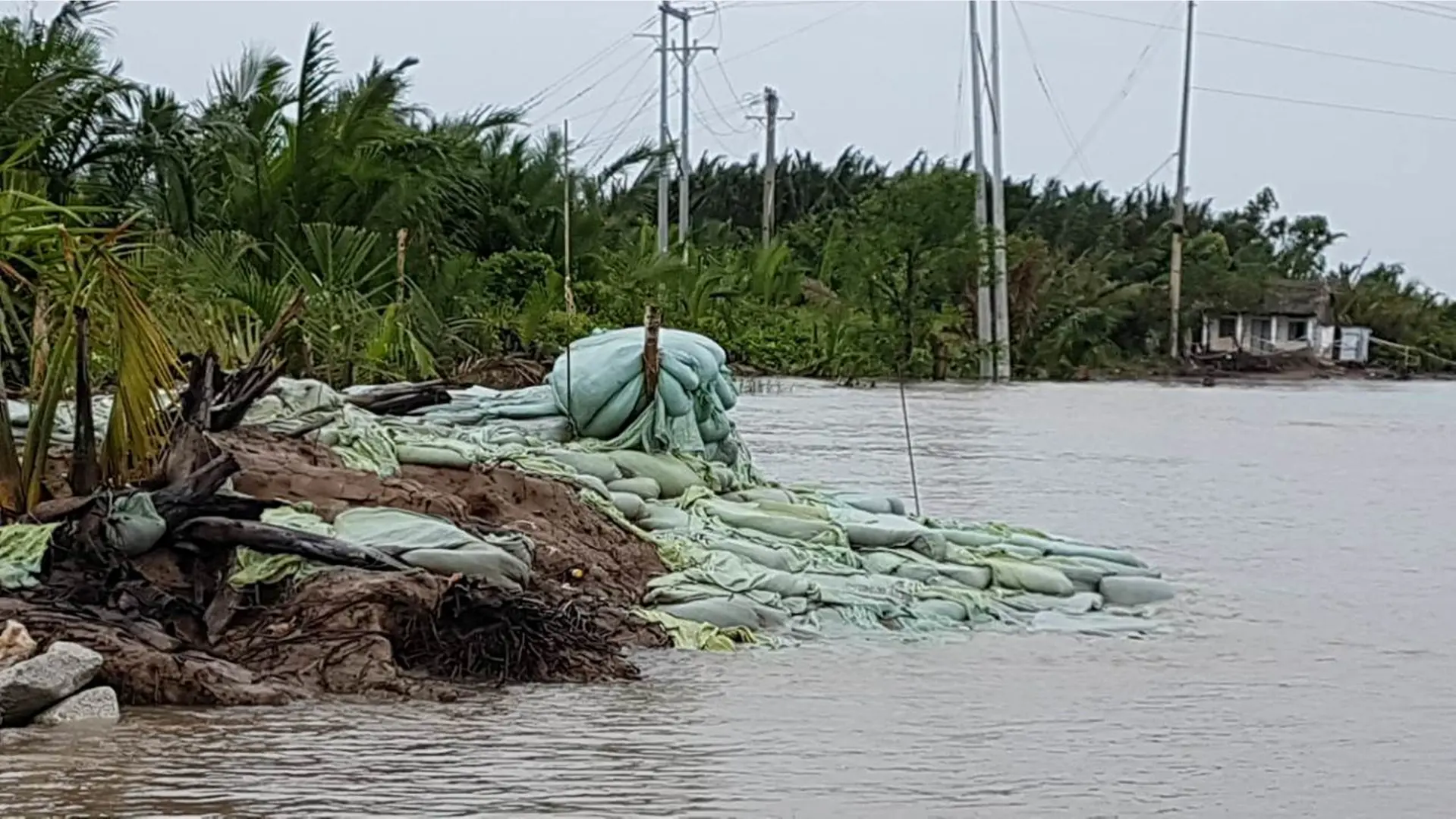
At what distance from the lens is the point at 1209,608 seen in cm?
1091

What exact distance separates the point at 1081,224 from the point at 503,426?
158 ft

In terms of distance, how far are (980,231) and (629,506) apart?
29.5m

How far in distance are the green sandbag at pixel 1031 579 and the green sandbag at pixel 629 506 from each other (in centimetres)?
189

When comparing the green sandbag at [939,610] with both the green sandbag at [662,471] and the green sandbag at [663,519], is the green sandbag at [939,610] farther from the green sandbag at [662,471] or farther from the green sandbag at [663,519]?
the green sandbag at [662,471]

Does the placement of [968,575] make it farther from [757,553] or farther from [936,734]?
[936,734]

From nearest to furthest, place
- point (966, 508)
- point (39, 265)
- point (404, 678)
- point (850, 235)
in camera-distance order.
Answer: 1. point (404, 678)
2. point (39, 265)
3. point (966, 508)
4. point (850, 235)

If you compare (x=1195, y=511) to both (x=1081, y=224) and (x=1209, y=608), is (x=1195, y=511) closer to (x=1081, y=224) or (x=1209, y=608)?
(x=1209, y=608)

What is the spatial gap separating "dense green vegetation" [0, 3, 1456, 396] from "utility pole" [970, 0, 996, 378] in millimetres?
291

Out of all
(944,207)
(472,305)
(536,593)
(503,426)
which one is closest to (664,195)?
(944,207)

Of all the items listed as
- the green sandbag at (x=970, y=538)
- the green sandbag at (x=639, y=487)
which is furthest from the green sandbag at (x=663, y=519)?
the green sandbag at (x=970, y=538)

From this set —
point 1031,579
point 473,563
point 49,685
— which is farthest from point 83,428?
point 1031,579

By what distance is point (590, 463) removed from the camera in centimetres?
1080

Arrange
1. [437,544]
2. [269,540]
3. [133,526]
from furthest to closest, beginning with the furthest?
[437,544]
[269,540]
[133,526]

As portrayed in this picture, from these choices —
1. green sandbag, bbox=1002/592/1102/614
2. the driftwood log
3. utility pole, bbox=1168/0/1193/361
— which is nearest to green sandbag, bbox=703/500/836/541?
green sandbag, bbox=1002/592/1102/614
